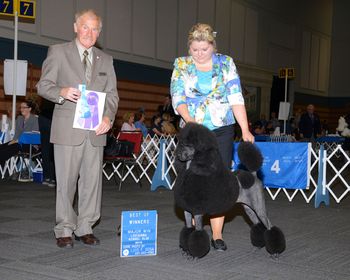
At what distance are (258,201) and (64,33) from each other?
31.7ft

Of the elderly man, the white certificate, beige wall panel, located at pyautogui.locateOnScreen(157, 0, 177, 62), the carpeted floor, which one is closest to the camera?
the carpeted floor

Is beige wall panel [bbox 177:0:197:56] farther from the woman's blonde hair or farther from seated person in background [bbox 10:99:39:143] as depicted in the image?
the woman's blonde hair

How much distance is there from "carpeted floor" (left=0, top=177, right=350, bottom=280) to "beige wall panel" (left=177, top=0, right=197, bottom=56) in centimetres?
1076

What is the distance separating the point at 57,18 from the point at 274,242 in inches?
382

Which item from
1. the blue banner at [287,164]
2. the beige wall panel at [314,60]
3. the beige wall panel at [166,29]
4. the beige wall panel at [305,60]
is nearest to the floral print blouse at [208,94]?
the blue banner at [287,164]

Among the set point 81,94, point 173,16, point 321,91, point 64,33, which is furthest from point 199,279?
point 321,91

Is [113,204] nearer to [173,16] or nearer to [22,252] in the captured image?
[22,252]

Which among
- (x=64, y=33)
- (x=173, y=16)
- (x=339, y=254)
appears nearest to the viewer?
(x=339, y=254)

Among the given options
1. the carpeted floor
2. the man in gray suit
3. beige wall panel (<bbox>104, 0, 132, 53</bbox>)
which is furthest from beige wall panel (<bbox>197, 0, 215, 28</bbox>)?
the man in gray suit

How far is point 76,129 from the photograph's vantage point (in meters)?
3.79

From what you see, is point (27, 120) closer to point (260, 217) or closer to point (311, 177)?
point (311, 177)

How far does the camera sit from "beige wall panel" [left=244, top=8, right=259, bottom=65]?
2028cm

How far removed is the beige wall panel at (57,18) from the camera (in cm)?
1182

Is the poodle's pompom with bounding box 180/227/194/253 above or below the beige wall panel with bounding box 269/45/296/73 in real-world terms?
below
